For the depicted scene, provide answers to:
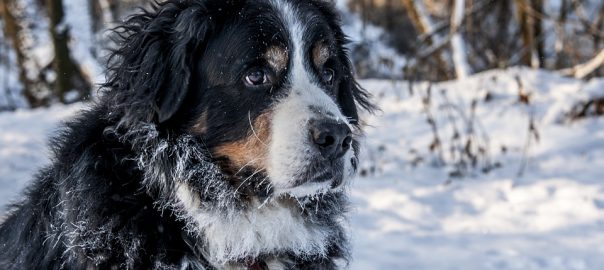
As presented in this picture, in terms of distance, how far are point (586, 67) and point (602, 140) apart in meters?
1.97

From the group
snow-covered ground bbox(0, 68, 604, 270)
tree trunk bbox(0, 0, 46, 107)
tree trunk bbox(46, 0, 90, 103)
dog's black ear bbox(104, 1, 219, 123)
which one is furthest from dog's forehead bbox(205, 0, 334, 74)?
tree trunk bbox(0, 0, 46, 107)

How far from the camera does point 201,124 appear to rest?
3117mm

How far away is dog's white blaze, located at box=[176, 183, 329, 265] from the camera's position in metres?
3.11

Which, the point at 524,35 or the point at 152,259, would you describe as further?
the point at 524,35

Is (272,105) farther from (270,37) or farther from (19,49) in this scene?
(19,49)

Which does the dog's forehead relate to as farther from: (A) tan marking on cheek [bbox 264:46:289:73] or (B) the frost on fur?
(B) the frost on fur

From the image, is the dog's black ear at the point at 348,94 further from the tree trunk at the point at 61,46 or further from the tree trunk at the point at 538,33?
the tree trunk at the point at 61,46

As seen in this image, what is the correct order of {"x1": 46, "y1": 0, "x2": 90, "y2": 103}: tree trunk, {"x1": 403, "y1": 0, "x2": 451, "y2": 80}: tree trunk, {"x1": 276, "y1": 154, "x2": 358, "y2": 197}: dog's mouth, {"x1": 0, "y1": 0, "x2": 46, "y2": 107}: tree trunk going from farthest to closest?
{"x1": 0, "y1": 0, "x2": 46, "y2": 107}: tree trunk < {"x1": 46, "y1": 0, "x2": 90, "y2": 103}: tree trunk < {"x1": 403, "y1": 0, "x2": 451, "y2": 80}: tree trunk < {"x1": 276, "y1": 154, "x2": 358, "y2": 197}: dog's mouth

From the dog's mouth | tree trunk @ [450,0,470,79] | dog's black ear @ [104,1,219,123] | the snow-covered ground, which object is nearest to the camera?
the dog's mouth

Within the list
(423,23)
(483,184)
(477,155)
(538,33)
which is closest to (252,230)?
(483,184)

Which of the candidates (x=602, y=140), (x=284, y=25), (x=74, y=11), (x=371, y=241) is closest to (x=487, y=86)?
(x=602, y=140)

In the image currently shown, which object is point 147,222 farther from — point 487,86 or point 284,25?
point 487,86

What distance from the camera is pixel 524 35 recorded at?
1255 centimetres

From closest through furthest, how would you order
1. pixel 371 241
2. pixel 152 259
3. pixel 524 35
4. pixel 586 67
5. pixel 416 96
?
pixel 152 259
pixel 371 241
pixel 586 67
pixel 416 96
pixel 524 35
